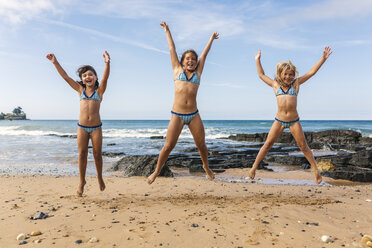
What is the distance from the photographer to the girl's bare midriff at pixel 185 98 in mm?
6207

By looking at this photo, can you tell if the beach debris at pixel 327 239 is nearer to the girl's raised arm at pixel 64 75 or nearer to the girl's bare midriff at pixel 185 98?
the girl's bare midriff at pixel 185 98

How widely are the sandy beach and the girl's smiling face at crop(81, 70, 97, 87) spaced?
2.88 metres

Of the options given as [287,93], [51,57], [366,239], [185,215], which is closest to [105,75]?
[51,57]

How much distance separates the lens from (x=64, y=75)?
6.76 meters

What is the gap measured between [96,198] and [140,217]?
219 cm

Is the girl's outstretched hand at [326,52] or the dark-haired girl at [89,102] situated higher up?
the girl's outstretched hand at [326,52]

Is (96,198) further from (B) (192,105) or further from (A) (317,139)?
(A) (317,139)

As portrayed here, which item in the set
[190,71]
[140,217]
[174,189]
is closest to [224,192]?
[174,189]

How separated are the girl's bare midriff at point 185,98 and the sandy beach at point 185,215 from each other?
226cm

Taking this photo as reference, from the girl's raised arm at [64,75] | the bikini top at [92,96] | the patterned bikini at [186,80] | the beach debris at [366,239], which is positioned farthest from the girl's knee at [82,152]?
the beach debris at [366,239]

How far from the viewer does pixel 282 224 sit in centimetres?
599

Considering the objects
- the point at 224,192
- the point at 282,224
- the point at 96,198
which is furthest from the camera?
the point at 224,192

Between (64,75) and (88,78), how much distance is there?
54cm

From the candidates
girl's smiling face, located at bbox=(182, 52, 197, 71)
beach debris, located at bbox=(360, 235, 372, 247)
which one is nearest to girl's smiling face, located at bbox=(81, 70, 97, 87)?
girl's smiling face, located at bbox=(182, 52, 197, 71)
